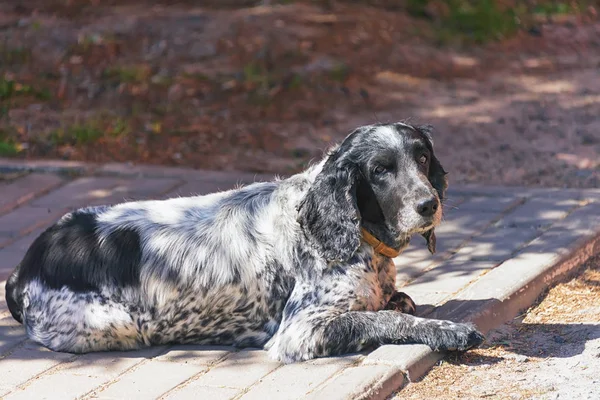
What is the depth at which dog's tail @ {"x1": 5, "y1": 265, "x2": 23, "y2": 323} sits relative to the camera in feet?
19.2

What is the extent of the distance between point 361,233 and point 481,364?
870 millimetres

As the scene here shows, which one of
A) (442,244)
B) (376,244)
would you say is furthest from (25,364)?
(442,244)

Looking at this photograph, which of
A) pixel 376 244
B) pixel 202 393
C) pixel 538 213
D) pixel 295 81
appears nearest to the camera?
pixel 202 393

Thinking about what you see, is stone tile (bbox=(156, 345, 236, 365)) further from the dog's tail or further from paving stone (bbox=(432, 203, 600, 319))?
paving stone (bbox=(432, 203, 600, 319))

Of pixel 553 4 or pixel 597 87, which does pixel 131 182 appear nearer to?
pixel 597 87

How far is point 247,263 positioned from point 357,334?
2.16ft

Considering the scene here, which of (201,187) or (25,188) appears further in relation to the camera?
(25,188)

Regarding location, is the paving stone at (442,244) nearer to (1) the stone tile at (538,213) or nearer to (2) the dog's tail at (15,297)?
(1) the stone tile at (538,213)

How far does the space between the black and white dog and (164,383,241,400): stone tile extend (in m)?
0.43

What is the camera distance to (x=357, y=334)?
540cm

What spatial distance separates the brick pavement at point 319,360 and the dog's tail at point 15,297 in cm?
9

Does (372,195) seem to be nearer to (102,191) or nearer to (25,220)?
(25,220)

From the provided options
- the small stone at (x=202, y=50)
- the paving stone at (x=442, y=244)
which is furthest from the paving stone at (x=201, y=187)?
the small stone at (x=202, y=50)

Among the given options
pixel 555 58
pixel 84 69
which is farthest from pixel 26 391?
pixel 555 58
